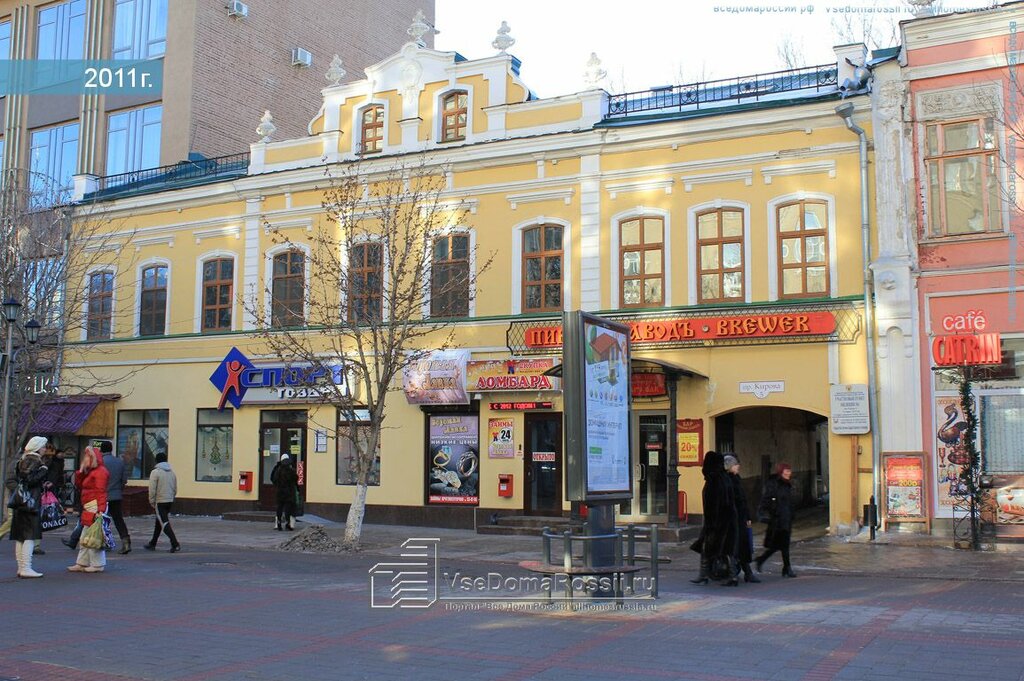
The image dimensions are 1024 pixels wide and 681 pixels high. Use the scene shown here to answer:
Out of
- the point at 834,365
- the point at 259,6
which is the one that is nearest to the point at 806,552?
the point at 834,365

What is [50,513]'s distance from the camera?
1407cm

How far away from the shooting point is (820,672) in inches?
303

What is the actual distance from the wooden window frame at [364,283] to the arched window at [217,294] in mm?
4087

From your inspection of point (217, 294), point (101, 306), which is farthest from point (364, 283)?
point (101, 306)

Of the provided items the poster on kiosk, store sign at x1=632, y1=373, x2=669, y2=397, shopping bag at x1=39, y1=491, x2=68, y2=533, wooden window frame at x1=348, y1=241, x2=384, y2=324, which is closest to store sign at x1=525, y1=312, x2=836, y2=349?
store sign at x1=632, y1=373, x2=669, y2=397

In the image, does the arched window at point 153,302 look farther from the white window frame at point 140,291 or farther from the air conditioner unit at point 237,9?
the air conditioner unit at point 237,9

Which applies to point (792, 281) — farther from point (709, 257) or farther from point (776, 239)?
point (709, 257)

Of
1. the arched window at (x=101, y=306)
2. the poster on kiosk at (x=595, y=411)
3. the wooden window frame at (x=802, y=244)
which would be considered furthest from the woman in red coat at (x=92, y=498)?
the arched window at (x=101, y=306)

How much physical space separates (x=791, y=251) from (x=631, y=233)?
3.28 meters

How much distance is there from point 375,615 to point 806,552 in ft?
28.8

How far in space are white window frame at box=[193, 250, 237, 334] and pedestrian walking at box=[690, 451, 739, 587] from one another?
51.2 ft

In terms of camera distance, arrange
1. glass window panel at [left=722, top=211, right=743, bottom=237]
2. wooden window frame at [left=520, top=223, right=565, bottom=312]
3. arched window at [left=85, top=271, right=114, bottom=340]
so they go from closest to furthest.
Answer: glass window panel at [left=722, top=211, right=743, bottom=237]
wooden window frame at [left=520, top=223, right=565, bottom=312]
arched window at [left=85, top=271, right=114, bottom=340]

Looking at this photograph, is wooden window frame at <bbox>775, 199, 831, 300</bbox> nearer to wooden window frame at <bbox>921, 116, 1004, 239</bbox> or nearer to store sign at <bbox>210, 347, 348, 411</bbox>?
wooden window frame at <bbox>921, 116, 1004, 239</bbox>

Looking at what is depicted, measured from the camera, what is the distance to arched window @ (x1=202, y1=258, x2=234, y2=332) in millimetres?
25547
